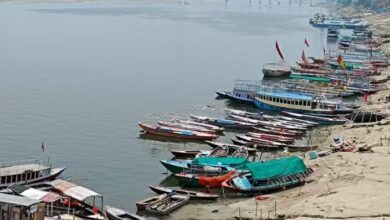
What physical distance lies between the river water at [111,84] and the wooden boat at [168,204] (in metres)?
1.95

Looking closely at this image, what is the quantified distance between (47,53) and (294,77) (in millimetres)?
43660

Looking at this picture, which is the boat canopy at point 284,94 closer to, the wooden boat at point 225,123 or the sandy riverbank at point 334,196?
the wooden boat at point 225,123

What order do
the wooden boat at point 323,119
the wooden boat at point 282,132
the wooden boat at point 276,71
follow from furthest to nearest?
the wooden boat at point 276,71 → the wooden boat at point 323,119 → the wooden boat at point 282,132

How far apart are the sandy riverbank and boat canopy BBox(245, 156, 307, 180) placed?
1.12 metres

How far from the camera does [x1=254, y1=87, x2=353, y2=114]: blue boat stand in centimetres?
6444

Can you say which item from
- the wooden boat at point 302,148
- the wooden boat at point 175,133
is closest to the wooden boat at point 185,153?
the wooden boat at point 175,133

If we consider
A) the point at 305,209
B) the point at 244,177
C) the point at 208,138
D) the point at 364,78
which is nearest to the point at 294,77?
the point at 364,78

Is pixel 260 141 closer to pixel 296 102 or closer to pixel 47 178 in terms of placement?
pixel 296 102

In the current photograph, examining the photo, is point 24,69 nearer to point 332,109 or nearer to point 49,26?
point 332,109

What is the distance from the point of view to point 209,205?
36.8m

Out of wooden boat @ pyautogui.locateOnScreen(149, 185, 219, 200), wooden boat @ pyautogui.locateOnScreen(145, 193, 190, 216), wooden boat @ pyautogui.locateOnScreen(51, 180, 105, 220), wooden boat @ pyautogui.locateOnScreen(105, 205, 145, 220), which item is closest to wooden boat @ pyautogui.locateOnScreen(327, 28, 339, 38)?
wooden boat @ pyautogui.locateOnScreen(149, 185, 219, 200)

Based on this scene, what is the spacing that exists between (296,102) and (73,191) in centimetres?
3613

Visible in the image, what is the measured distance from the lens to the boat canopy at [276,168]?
38.4 metres

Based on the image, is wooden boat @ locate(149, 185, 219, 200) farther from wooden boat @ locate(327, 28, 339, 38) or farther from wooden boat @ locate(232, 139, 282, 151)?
wooden boat @ locate(327, 28, 339, 38)
